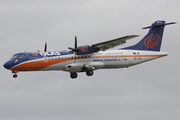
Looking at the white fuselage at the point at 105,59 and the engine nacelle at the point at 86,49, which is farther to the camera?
the engine nacelle at the point at 86,49

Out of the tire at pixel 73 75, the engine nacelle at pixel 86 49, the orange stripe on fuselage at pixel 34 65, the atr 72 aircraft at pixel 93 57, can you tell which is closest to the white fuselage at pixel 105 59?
the atr 72 aircraft at pixel 93 57

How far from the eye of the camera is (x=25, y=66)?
3284cm

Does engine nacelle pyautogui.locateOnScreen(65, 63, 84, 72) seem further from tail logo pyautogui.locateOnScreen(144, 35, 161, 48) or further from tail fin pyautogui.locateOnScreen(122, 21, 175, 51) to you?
tail logo pyautogui.locateOnScreen(144, 35, 161, 48)

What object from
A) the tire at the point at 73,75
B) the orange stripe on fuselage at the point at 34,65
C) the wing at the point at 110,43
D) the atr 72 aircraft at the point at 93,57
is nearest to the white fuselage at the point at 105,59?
the atr 72 aircraft at the point at 93,57

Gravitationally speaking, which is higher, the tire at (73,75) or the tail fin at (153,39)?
the tail fin at (153,39)

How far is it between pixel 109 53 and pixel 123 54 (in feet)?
5.15

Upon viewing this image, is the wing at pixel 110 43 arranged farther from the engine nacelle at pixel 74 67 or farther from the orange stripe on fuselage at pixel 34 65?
the orange stripe on fuselage at pixel 34 65

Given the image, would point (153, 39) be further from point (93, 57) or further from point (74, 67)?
point (74, 67)

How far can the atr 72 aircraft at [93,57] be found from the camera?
33.0m

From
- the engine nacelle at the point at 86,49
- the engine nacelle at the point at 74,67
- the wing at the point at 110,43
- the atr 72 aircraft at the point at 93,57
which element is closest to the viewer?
the wing at the point at 110,43

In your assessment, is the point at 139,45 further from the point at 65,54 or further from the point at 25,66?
the point at 25,66

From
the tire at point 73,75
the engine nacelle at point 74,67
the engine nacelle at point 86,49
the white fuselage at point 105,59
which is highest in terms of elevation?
the engine nacelle at point 86,49

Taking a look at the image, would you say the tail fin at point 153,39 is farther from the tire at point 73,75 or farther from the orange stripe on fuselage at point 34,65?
the orange stripe on fuselage at point 34,65

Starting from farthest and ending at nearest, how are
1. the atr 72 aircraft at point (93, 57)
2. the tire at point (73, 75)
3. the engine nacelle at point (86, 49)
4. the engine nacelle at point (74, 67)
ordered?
the tire at point (73, 75), the engine nacelle at point (86, 49), the engine nacelle at point (74, 67), the atr 72 aircraft at point (93, 57)
